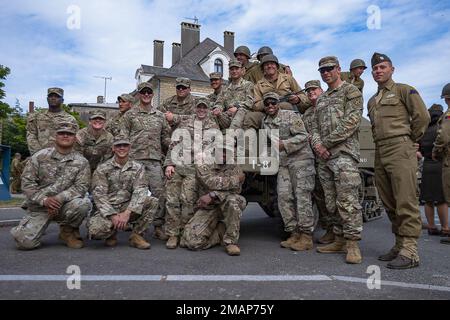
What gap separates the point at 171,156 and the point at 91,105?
43.1 metres

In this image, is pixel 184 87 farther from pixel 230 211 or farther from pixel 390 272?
pixel 390 272

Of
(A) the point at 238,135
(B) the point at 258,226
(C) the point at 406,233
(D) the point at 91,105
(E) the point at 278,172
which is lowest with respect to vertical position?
(B) the point at 258,226

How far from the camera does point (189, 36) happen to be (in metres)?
30.6

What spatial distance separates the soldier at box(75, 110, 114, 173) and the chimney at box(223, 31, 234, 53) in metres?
26.0

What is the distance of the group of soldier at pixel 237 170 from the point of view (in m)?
4.21

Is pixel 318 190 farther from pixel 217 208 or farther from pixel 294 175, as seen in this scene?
pixel 217 208

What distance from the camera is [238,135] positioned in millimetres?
5227

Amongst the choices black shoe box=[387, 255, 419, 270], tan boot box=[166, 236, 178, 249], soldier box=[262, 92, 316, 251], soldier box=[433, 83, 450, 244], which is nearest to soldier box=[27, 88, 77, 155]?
tan boot box=[166, 236, 178, 249]

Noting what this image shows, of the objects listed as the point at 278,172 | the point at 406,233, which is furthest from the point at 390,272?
the point at 278,172

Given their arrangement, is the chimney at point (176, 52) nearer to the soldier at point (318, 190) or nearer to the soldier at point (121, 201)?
the soldier at point (318, 190)

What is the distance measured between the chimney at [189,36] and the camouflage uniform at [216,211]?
Result: 2660 centimetres

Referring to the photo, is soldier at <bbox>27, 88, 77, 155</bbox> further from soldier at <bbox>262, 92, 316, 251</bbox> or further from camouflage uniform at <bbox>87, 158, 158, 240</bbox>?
soldier at <bbox>262, 92, 316, 251</bbox>

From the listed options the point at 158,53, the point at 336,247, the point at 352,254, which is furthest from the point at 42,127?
the point at 158,53

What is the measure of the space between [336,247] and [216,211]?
1495mm
